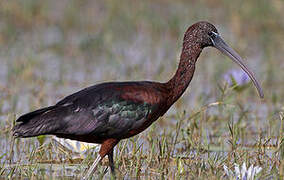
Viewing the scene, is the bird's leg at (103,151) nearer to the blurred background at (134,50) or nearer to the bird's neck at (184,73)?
the bird's neck at (184,73)

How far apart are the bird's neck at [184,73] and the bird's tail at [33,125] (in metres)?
0.95

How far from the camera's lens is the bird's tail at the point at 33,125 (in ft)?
17.2

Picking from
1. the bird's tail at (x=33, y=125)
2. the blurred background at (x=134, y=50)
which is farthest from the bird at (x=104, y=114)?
the blurred background at (x=134, y=50)

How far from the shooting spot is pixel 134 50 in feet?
35.2

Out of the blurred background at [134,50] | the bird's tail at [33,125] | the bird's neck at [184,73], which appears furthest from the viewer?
the blurred background at [134,50]

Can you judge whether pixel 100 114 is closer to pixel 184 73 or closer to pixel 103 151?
pixel 103 151

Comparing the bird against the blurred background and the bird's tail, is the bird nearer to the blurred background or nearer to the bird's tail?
the bird's tail

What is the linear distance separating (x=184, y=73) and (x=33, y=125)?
3.96ft

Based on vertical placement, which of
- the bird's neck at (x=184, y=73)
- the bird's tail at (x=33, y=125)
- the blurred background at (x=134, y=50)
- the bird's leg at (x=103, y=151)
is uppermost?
the blurred background at (x=134, y=50)

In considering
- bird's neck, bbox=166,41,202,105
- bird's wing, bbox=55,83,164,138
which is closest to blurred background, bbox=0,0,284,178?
bird's neck, bbox=166,41,202,105

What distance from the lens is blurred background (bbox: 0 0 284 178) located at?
26.9 ft

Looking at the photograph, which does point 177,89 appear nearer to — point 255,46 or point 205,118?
point 205,118

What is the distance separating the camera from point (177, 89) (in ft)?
18.2

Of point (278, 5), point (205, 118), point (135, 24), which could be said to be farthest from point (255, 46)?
point (205, 118)
